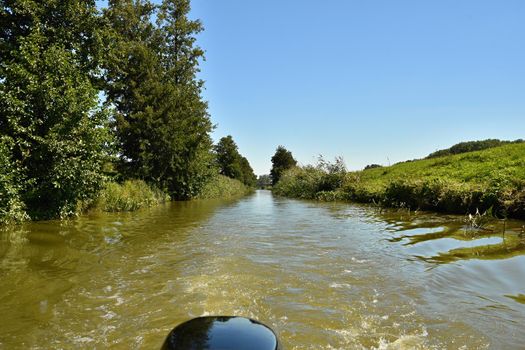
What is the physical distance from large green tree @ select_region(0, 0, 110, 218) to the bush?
1.87 m

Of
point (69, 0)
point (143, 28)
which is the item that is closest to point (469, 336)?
point (69, 0)

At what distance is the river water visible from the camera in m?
3.87

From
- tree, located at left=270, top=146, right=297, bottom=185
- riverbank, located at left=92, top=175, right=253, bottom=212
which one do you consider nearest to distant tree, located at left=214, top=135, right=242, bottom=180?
tree, located at left=270, top=146, right=297, bottom=185

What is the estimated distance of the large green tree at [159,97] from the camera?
901 inches

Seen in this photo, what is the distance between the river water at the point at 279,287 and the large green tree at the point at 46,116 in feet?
9.97

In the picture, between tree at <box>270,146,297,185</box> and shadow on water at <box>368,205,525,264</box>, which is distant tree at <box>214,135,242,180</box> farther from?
shadow on water at <box>368,205,525,264</box>

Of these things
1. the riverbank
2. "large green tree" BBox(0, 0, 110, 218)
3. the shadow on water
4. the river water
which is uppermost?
"large green tree" BBox(0, 0, 110, 218)

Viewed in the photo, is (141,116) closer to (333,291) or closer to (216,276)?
(216,276)

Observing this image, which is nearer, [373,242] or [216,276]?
[216,276]

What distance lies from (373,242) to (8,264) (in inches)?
301

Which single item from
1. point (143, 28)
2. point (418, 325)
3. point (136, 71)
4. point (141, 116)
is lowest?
point (418, 325)

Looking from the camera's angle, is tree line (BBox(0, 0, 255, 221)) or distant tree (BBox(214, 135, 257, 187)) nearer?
tree line (BBox(0, 0, 255, 221))

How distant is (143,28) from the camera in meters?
25.6

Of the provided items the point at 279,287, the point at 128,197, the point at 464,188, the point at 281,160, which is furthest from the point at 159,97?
the point at 281,160
